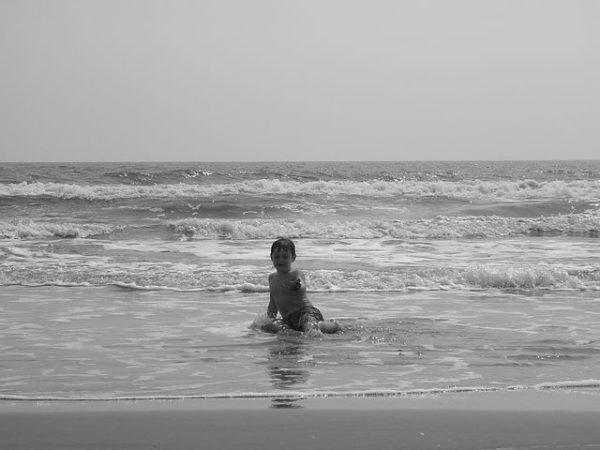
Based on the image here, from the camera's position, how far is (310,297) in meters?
10.1

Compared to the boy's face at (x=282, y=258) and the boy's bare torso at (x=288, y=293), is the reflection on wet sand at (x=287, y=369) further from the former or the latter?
the boy's face at (x=282, y=258)

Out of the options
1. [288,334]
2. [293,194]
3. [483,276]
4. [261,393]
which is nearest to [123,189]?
[293,194]

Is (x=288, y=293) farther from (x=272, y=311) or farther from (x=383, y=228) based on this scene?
(x=383, y=228)

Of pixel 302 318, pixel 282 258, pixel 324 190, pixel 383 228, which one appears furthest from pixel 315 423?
pixel 324 190

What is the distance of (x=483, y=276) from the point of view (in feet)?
36.6

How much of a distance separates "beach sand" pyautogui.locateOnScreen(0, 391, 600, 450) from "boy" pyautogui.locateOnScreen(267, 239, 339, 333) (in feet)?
9.62

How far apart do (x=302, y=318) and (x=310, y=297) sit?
2.27 metres

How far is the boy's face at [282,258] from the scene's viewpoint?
8.16 meters

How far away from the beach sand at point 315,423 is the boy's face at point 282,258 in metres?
3.29

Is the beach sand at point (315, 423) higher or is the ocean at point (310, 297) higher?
the beach sand at point (315, 423)

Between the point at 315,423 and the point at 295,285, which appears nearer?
the point at 315,423

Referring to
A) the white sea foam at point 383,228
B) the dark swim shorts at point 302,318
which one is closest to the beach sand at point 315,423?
the dark swim shorts at point 302,318

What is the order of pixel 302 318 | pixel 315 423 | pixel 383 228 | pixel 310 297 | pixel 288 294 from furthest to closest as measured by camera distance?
1. pixel 383 228
2. pixel 310 297
3. pixel 288 294
4. pixel 302 318
5. pixel 315 423

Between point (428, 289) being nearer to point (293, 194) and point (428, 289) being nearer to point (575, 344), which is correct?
point (575, 344)
